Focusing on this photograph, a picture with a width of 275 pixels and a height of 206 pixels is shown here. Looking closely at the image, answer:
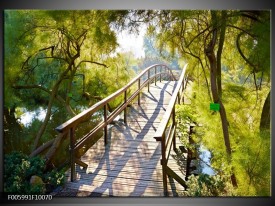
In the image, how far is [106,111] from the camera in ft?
13.1

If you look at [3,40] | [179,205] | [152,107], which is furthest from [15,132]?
[179,205]

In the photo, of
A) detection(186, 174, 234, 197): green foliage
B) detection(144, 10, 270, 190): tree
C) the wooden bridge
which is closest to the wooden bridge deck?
the wooden bridge

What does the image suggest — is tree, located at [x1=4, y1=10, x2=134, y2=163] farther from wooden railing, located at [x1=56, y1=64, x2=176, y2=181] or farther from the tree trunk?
wooden railing, located at [x1=56, y1=64, x2=176, y2=181]

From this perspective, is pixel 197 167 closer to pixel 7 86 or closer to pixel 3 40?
pixel 7 86

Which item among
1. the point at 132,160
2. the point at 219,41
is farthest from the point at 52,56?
the point at 219,41

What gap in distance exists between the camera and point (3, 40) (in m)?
3.68

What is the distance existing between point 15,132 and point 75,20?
1.33 m

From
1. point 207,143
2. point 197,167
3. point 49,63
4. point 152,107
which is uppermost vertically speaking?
point 49,63

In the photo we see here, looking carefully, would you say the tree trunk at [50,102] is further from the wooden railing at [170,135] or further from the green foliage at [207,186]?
the green foliage at [207,186]

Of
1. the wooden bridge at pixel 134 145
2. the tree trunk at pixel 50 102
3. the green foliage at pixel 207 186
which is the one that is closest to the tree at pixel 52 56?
the tree trunk at pixel 50 102

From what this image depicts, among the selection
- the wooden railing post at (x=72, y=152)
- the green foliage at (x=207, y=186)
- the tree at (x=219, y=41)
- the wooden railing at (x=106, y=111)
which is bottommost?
the green foliage at (x=207, y=186)

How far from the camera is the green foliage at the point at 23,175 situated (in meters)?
3.64

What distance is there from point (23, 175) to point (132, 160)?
3.79 ft

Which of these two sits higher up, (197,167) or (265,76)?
(265,76)
